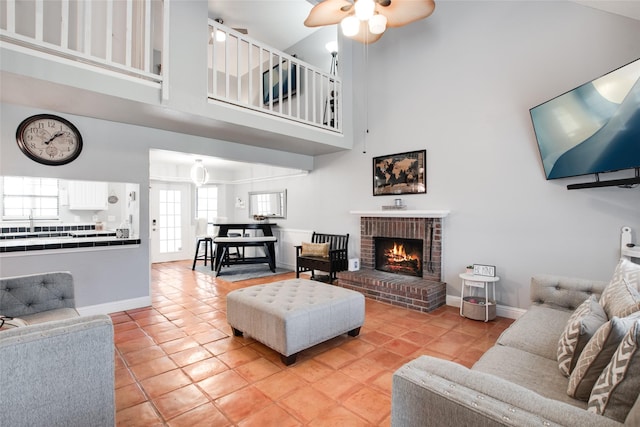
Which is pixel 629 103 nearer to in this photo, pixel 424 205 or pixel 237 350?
pixel 424 205

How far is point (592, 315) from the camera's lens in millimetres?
1502

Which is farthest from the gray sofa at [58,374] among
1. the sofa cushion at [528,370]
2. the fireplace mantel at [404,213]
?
the fireplace mantel at [404,213]

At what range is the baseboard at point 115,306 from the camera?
11.6 ft

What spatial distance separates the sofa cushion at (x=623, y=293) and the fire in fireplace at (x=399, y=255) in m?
2.63

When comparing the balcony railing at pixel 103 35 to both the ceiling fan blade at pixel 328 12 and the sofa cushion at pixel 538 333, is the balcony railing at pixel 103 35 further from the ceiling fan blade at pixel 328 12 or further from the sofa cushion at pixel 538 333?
the sofa cushion at pixel 538 333

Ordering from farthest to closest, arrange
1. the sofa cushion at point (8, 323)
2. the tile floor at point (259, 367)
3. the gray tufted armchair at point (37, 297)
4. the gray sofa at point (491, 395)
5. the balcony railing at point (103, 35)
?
the balcony railing at point (103, 35), the gray tufted armchair at point (37, 297), the tile floor at point (259, 367), the sofa cushion at point (8, 323), the gray sofa at point (491, 395)

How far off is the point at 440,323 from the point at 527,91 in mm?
2804

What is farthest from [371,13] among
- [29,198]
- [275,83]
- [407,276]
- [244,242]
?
[29,198]

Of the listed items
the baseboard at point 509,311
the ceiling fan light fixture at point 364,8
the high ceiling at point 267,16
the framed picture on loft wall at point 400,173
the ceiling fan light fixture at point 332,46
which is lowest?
the baseboard at point 509,311

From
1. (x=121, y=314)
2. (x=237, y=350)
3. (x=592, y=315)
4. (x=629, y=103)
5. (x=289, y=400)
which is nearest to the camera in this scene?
(x=592, y=315)

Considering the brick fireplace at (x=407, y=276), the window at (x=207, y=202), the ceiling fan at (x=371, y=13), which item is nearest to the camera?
the ceiling fan at (x=371, y=13)

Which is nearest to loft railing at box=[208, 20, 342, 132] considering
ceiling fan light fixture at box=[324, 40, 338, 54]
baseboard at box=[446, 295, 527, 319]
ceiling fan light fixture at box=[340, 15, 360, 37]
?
ceiling fan light fixture at box=[324, 40, 338, 54]

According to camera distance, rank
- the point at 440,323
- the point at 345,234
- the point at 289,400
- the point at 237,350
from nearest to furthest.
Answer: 1. the point at 289,400
2. the point at 237,350
3. the point at 440,323
4. the point at 345,234

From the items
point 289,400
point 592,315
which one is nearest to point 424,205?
point 592,315
